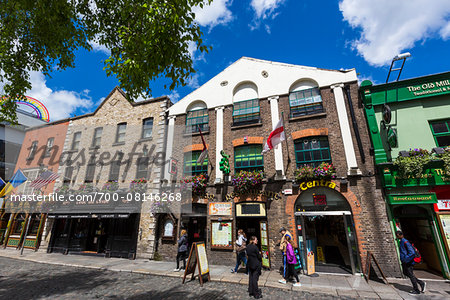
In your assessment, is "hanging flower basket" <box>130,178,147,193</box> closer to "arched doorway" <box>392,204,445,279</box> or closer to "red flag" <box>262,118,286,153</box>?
"red flag" <box>262,118,286,153</box>

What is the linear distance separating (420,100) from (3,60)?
1689 cm

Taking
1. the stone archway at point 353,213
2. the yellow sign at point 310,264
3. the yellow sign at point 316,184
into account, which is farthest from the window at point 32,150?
the yellow sign at point 310,264

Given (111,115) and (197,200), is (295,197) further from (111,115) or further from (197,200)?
(111,115)

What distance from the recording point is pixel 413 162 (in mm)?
8445

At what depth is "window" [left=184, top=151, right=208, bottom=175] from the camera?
41.3ft

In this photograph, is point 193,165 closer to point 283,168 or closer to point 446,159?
point 283,168

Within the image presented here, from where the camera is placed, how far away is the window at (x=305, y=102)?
37.1 ft

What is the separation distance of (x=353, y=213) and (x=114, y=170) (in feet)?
48.6

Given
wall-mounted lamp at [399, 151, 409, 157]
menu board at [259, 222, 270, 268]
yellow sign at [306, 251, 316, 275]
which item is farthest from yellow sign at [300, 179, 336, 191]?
wall-mounted lamp at [399, 151, 409, 157]

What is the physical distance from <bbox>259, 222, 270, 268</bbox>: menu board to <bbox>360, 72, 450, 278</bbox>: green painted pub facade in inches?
207

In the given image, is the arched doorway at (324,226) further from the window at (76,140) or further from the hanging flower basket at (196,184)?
the window at (76,140)

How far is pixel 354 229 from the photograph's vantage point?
9.11 metres

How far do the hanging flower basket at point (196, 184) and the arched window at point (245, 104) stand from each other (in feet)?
12.5

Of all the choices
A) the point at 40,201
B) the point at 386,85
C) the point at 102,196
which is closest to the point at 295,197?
the point at 386,85
